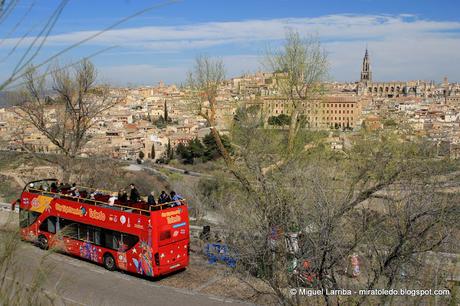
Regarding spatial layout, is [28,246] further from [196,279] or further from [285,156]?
[285,156]

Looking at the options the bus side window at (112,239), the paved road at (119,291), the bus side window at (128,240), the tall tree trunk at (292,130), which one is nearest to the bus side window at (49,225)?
the paved road at (119,291)

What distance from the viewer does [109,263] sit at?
1052cm

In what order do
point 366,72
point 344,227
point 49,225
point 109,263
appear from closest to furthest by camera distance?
1. point 344,227
2. point 109,263
3. point 49,225
4. point 366,72

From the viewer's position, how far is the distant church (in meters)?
166

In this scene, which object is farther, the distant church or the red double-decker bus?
the distant church

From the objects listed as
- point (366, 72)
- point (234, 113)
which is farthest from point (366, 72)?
point (234, 113)

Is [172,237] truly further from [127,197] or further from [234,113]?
[234,113]

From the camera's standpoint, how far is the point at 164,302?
8883 millimetres

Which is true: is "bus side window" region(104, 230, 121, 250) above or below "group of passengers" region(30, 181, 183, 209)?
below

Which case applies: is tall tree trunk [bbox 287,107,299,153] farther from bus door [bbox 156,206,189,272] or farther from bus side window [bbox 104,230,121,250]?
bus side window [bbox 104,230,121,250]

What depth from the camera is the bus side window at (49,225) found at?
37.1 ft

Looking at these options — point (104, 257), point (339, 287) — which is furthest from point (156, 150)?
point (339, 287)

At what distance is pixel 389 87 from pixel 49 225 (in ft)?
603

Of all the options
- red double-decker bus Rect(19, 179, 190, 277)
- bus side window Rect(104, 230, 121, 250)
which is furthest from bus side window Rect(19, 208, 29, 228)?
bus side window Rect(104, 230, 121, 250)
